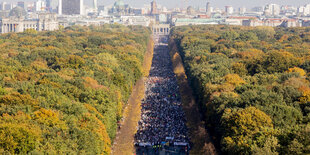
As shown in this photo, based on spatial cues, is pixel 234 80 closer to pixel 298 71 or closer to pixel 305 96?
pixel 305 96

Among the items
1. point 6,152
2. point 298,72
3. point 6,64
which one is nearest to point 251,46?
point 298,72

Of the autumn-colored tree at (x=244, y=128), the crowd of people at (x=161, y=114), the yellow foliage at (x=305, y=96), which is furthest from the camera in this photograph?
the crowd of people at (x=161, y=114)

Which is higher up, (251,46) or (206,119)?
(251,46)

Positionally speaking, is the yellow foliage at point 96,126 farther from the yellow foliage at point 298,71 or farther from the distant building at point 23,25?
the distant building at point 23,25

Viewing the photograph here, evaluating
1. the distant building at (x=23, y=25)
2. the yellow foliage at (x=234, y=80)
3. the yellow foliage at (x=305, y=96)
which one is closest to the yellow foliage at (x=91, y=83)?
the yellow foliage at (x=234, y=80)

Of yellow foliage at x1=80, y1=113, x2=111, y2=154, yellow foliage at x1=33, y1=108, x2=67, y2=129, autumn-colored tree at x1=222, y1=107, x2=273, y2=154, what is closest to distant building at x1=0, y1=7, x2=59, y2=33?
yellow foliage at x1=80, y1=113, x2=111, y2=154

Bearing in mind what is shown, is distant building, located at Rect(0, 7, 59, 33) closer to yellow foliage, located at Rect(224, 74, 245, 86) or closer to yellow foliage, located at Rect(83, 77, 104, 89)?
yellow foliage, located at Rect(83, 77, 104, 89)

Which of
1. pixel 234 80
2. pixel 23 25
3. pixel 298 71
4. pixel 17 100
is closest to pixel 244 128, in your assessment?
pixel 234 80

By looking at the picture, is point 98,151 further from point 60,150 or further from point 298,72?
point 298,72
